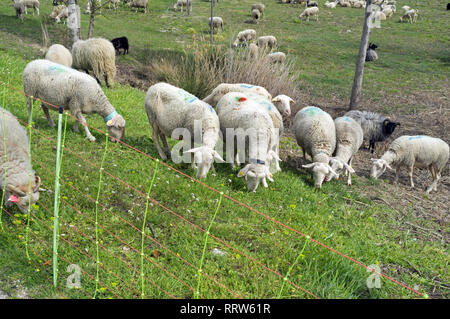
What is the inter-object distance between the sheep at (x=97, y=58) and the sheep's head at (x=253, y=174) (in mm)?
6806

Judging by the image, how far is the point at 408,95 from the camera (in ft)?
41.4

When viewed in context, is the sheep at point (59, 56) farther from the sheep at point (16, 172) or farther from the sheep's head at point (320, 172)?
the sheep's head at point (320, 172)

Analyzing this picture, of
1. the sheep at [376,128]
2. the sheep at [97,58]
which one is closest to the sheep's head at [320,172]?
the sheep at [376,128]

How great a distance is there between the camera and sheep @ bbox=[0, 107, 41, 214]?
4.18 m

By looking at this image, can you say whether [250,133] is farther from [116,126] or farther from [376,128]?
[376,128]

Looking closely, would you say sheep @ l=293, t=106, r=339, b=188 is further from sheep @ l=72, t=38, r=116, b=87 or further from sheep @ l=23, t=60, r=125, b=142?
sheep @ l=72, t=38, r=116, b=87

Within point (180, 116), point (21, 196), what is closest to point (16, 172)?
point (21, 196)

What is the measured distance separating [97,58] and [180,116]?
5758 mm

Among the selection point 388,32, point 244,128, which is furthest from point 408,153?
point 388,32

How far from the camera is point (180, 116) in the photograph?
19.8 feet

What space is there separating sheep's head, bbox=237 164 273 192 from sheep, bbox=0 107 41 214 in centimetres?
275

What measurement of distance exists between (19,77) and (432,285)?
9.91 meters

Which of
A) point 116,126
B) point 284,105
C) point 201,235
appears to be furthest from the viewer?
point 284,105

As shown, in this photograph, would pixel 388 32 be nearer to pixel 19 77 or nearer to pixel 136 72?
pixel 136 72
